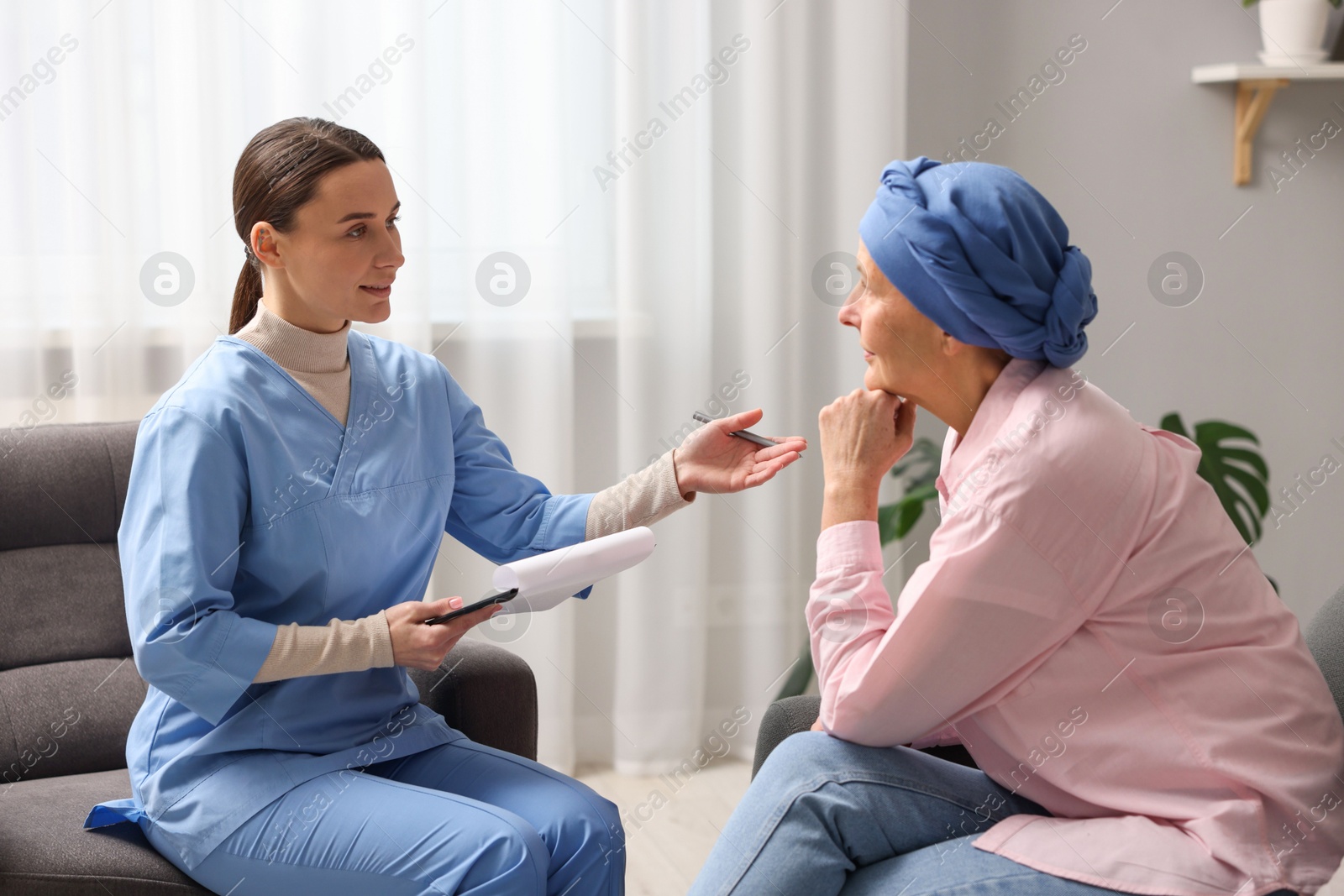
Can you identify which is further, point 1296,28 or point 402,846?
point 1296,28

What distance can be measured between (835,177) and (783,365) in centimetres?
44

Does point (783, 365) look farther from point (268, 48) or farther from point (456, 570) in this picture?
point (268, 48)

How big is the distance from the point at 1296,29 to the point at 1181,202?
444 millimetres

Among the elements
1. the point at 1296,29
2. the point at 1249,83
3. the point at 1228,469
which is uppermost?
the point at 1296,29

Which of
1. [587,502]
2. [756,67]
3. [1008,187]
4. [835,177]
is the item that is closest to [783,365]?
[835,177]

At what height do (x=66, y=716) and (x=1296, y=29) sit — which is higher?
(x=1296, y=29)

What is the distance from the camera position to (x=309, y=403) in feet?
4.89

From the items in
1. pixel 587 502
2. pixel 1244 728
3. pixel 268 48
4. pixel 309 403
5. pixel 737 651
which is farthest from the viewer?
pixel 737 651

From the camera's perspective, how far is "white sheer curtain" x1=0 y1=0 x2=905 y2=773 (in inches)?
91.2

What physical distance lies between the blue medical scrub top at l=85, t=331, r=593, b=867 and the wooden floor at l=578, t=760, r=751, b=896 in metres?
0.82

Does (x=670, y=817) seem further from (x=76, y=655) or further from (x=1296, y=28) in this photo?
(x=1296, y=28)

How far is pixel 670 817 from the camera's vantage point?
8.18 ft

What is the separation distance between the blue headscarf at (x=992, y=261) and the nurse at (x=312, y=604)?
0.42m

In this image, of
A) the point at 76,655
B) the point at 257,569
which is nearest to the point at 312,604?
the point at 257,569
